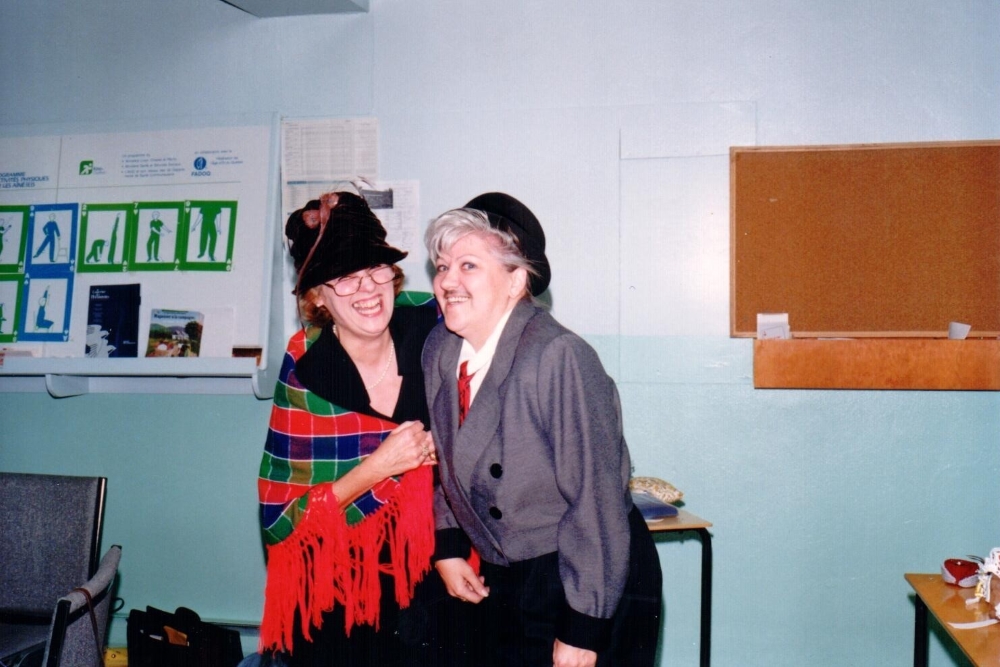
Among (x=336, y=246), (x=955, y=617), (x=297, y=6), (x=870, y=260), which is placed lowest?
(x=955, y=617)

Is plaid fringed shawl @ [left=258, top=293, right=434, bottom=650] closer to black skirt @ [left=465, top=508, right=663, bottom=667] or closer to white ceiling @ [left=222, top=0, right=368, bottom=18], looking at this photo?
black skirt @ [left=465, top=508, right=663, bottom=667]

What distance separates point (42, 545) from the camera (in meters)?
2.33

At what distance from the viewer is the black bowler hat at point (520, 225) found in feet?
5.64

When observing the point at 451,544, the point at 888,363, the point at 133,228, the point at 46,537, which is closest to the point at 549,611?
the point at 451,544

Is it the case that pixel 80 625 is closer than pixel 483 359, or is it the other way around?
pixel 483 359

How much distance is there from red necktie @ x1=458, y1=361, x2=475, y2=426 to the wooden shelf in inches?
61.4

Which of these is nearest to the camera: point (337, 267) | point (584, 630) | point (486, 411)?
point (584, 630)

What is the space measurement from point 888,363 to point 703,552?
101 centimetres

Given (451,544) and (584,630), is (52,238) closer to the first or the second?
(451,544)

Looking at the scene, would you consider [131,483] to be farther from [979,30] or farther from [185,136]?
[979,30]

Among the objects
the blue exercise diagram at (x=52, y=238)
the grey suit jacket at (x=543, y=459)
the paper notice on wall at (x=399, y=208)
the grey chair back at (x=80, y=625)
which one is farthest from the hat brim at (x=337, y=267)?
the blue exercise diagram at (x=52, y=238)

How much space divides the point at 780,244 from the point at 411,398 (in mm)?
1693

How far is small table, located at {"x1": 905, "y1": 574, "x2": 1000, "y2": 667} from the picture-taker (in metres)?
1.76

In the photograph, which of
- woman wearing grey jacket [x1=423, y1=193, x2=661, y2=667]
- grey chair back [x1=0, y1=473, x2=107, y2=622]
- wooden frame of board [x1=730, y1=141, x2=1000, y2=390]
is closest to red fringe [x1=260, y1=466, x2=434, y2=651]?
woman wearing grey jacket [x1=423, y1=193, x2=661, y2=667]
